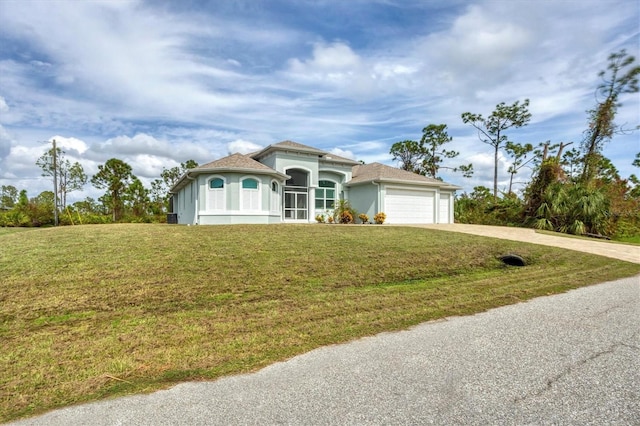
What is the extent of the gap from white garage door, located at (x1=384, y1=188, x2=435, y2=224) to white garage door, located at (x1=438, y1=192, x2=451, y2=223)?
4.14 feet

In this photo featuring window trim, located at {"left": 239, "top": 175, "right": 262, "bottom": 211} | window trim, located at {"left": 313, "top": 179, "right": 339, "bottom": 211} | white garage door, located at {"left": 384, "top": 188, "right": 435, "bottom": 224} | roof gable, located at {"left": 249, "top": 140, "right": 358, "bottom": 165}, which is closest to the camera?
window trim, located at {"left": 239, "top": 175, "right": 262, "bottom": 211}

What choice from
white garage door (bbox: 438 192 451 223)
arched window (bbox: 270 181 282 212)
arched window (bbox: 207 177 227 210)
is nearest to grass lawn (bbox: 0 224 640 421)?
arched window (bbox: 207 177 227 210)

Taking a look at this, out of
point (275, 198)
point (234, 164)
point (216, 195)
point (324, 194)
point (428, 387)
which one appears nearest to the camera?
point (428, 387)

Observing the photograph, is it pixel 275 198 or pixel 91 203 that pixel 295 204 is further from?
pixel 91 203

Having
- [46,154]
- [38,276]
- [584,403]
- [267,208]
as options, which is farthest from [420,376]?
[46,154]

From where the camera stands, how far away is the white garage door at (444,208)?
80.6 ft

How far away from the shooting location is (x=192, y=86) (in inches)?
611

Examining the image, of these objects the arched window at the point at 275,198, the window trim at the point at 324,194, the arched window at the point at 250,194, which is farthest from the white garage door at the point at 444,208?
the arched window at the point at 250,194

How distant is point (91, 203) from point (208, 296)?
35471mm

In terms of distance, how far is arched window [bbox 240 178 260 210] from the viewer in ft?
58.4

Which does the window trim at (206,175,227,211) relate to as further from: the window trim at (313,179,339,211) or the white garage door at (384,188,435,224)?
the white garage door at (384,188,435,224)

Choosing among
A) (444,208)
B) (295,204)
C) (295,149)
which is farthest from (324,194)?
(444,208)

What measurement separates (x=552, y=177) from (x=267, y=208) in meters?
18.6

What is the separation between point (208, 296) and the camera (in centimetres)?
634
